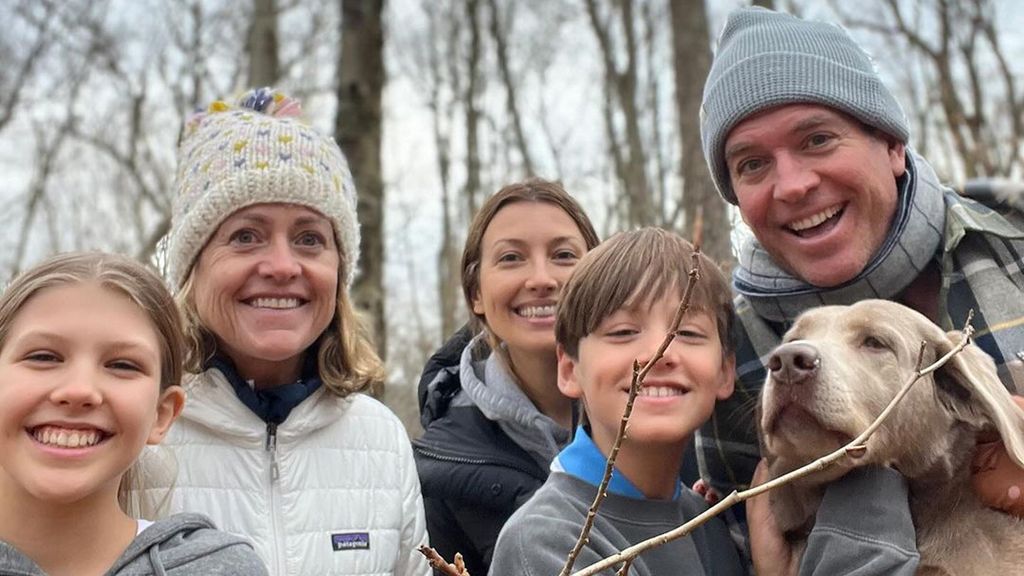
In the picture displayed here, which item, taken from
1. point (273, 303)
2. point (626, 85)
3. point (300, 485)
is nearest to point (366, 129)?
point (273, 303)

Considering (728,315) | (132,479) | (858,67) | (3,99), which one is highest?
(3,99)

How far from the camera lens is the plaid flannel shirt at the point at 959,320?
3615 mm

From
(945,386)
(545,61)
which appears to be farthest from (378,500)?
(545,61)

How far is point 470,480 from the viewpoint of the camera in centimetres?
406

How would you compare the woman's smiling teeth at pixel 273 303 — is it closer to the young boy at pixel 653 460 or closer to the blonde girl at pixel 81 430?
the blonde girl at pixel 81 430

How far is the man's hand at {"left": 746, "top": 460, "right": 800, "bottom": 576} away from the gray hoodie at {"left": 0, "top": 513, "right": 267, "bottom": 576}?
1561mm

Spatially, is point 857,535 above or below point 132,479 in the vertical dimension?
below

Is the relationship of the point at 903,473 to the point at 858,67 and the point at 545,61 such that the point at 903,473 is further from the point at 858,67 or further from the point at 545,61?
the point at 545,61

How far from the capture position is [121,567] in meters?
2.63

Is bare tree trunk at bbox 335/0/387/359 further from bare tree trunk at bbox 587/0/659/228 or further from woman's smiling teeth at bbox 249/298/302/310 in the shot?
bare tree trunk at bbox 587/0/659/228

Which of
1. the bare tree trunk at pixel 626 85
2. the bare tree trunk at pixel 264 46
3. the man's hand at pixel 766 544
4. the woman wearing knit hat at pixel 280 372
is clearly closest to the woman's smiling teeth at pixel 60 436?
the woman wearing knit hat at pixel 280 372

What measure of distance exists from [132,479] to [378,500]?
92 cm

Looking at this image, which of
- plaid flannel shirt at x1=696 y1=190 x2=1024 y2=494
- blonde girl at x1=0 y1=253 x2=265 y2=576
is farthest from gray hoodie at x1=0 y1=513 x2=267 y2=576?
plaid flannel shirt at x1=696 y1=190 x2=1024 y2=494

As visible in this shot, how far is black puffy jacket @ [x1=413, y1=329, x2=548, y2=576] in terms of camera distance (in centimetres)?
403
